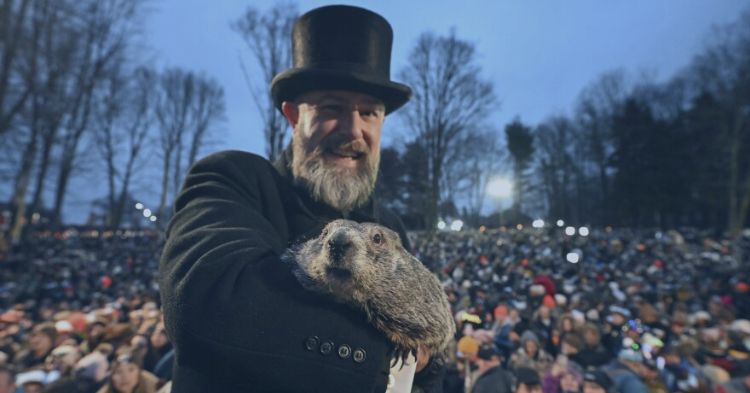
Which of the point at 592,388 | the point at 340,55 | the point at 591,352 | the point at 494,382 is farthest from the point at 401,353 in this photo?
the point at 591,352

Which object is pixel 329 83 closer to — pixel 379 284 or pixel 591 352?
pixel 379 284

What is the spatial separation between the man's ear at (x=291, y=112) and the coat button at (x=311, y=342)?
1.25 metres

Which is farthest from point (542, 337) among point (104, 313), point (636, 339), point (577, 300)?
point (104, 313)

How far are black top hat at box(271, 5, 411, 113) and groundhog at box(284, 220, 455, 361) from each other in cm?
68

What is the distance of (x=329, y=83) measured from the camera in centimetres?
193

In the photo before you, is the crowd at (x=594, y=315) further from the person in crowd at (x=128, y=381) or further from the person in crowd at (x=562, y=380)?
the person in crowd at (x=128, y=381)

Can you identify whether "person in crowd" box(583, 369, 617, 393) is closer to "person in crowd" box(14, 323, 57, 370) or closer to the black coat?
the black coat

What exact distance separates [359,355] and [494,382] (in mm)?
5697

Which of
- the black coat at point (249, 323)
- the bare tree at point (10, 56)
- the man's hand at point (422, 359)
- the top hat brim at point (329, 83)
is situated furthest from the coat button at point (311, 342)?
the bare tree at point (10, 56)

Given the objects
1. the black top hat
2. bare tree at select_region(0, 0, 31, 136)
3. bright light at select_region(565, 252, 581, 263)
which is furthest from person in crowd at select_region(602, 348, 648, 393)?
bare tree at select_region(0, 0, 31, 136)

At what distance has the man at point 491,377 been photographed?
20.2ft

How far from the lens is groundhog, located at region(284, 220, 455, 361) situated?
1.37 metres

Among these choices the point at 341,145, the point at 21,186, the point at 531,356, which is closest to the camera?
the point at 341,145

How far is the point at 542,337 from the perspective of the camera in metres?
9.12
